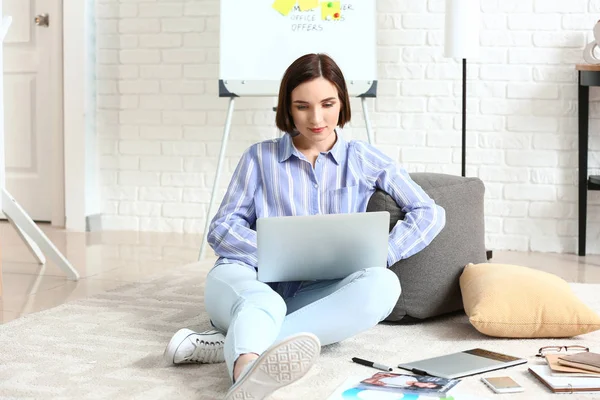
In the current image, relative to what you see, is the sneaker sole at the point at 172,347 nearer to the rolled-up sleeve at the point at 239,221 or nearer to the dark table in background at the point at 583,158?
the rolled-up sleeve at the point at 239,221

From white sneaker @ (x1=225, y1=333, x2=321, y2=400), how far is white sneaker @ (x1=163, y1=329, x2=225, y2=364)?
438 mm

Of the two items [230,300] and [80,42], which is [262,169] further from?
[80,42]

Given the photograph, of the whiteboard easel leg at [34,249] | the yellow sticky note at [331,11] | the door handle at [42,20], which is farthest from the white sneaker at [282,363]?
the door handle at [42,20]

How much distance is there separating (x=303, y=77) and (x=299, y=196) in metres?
0.32

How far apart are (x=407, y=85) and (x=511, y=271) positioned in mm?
1909

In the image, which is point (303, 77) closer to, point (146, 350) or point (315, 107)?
point (315, 107)

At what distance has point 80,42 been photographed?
4.72 m

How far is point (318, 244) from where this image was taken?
7.15 ft

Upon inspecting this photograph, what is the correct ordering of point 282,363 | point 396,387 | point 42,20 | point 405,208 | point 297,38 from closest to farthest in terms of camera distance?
point 282,363, point 396,387, point 405,208, point 297,38, point 42,20

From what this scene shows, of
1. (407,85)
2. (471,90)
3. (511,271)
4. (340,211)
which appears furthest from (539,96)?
(340,211)

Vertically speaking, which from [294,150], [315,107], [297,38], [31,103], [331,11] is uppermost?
[331,11]

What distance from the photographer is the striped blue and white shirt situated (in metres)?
2.42

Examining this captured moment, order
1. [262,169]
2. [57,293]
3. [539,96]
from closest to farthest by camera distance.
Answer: [262,169]
[57,293]
[539,96]

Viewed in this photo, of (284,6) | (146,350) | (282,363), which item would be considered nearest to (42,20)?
(284,6)
